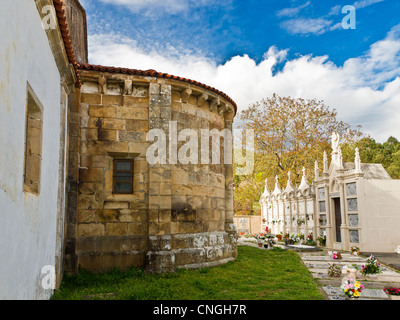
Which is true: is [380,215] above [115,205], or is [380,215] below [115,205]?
below

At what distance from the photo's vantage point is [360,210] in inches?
606

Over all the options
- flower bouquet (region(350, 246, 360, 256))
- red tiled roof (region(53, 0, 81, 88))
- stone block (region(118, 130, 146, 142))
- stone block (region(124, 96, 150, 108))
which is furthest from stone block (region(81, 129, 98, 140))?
flower bouquet (region(350, 246, 360, 256))

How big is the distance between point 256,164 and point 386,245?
14773mm

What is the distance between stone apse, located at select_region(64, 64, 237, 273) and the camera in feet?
29.7

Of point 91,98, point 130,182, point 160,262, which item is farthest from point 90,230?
point 91,98

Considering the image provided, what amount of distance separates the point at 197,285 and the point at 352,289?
3182 mm

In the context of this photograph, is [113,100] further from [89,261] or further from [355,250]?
[355,250]

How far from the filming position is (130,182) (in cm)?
970

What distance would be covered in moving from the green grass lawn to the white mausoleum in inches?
266

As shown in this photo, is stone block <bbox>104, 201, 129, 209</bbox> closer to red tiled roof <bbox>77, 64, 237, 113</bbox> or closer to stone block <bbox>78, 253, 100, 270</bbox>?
stone block <bbox>78, 253, 100, 270</bbox>

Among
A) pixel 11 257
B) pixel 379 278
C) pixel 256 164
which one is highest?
pixel 256 164

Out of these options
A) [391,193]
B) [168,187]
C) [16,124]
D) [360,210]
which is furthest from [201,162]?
[391,193]
